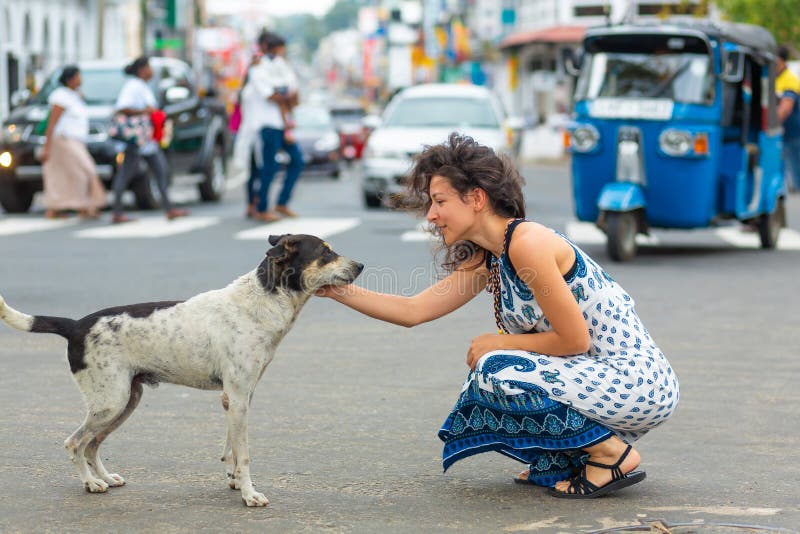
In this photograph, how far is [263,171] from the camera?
55.9 ft

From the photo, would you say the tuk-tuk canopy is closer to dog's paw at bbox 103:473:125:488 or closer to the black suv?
the black suv

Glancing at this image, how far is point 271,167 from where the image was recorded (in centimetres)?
1692

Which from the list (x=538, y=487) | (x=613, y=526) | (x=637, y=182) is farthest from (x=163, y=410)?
(x=637, y=182)

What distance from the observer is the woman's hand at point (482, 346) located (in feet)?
16.8

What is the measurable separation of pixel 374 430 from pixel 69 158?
1263 cm

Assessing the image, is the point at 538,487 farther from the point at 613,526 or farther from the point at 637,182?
the point at 637,182

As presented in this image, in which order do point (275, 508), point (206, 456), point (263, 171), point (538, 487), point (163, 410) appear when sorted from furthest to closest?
point (263, 171), point (163, 410), point (206, 456), point (538, 487), point (275, 508)

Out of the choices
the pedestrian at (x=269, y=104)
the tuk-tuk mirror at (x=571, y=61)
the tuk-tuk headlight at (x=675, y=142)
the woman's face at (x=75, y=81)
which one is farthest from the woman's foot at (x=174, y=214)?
the tuk-tuk headlight at (x=675, y=142)

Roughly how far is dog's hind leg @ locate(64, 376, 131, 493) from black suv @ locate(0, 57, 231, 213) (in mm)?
13454

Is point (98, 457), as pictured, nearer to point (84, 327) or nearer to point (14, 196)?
point (84, 327)

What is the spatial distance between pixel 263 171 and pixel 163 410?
10563 mm

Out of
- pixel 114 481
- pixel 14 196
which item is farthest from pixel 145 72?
pixel 114 481

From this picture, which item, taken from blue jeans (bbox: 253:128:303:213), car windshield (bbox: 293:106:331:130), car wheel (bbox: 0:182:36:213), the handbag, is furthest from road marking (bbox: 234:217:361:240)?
car windshield (bbox: 293:106:331:130)

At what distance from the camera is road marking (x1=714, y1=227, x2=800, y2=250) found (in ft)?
50.4
